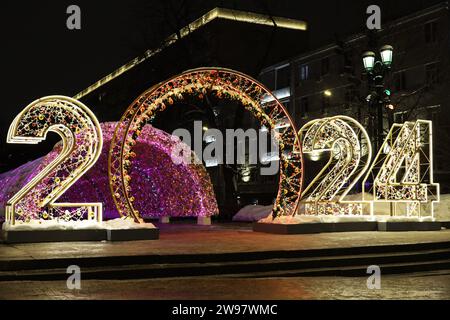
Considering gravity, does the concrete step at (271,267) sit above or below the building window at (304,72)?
below

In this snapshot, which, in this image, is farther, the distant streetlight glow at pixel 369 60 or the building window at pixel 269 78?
the building window at pixel 269 78

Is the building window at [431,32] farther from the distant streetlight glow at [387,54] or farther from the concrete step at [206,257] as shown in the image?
the concrete step at [206,257]

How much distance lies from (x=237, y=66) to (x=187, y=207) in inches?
1286

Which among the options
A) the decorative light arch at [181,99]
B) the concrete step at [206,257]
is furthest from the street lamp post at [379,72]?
the concrete step at [206,257]

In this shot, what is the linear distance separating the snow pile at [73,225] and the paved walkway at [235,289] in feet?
15.4

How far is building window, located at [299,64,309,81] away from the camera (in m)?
44.3

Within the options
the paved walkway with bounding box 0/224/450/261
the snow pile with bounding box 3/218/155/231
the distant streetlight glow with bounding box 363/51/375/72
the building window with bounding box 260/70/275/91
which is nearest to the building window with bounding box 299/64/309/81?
the building window with bounding box 260/70/275/91

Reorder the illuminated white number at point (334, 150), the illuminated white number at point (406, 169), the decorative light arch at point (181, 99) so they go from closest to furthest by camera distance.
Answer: the decorative light arch at point (181, 99) < the illuminated white number at point (406, 169) < the illuminated white number at point (334, 150)

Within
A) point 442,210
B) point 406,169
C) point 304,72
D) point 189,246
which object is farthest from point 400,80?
point 189,246

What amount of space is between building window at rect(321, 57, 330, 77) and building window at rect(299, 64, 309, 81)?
171cm

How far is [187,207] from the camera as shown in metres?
22.3

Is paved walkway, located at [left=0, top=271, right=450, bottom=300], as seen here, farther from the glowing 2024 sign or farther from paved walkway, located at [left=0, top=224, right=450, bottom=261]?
the glowing 2024 sign

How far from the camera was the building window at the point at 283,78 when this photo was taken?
153 ft
